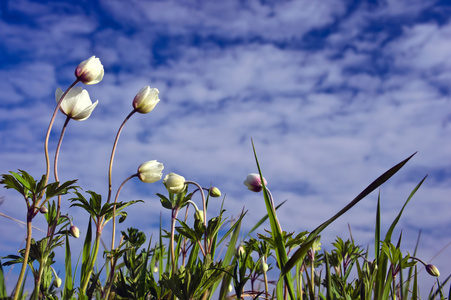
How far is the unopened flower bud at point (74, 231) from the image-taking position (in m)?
3.00

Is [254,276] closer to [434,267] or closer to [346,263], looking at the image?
[346,263]

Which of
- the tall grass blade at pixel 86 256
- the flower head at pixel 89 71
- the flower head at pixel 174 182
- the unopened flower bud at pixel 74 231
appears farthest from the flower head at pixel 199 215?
the flower head at pixel 89 71

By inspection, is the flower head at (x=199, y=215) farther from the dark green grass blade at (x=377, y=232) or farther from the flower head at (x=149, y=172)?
the dark green grass blade at (x=377, y=232)

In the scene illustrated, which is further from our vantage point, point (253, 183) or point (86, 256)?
point (253, 183)

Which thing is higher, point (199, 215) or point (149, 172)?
point (149, 172)

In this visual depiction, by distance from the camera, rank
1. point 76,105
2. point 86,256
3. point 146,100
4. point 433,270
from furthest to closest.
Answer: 1. point 433,270
2. point 146,100
3. point 76,105
4. point 86,256

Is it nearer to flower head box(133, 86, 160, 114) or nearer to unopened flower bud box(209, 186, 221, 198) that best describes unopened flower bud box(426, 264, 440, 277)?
unopened flower bud box(209, 186, 221, 198)

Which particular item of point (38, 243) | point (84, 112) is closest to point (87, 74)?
point (84, 112)

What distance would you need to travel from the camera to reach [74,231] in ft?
9.89

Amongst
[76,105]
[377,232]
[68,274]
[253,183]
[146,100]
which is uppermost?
[146,100]

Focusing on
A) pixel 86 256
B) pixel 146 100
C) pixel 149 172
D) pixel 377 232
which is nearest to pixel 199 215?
pixel 149 172

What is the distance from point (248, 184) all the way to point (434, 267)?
1.80 m

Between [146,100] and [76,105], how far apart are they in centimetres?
47

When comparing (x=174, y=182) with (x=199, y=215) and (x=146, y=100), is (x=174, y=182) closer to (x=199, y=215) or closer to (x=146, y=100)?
(x=199, y=215)
